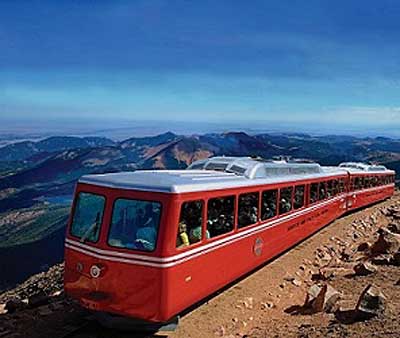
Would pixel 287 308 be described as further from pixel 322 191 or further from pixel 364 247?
pixel 322 191

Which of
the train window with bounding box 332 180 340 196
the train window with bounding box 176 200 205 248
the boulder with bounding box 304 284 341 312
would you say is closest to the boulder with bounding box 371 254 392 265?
the boulder with bounding box 304 284 341 312

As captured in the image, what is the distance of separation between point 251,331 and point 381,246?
21.7 ft

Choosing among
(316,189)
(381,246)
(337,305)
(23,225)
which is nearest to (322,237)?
(316,189)

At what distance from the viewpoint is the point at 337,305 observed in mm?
9719

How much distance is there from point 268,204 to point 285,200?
5.03 feet

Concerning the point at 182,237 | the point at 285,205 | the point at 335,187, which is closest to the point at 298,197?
the point at 285,205

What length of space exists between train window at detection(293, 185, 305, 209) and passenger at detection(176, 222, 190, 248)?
6928 millimetres

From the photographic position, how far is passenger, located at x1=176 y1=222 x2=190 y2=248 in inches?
332

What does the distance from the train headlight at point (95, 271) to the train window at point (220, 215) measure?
226 cm

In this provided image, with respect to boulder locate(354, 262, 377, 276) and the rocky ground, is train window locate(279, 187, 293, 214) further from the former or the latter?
boulder locate(354, 262, 377, 276)

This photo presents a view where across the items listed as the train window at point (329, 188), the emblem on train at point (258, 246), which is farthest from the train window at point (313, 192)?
the emblem on train at point (258, 246)

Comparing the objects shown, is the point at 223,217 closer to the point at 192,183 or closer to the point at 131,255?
the point at 192,183

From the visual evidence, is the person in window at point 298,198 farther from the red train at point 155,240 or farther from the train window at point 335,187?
the train window at point 335,187

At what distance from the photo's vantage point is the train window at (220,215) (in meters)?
9.48
